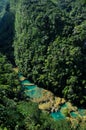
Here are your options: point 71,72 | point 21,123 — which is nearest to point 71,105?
point 71,72

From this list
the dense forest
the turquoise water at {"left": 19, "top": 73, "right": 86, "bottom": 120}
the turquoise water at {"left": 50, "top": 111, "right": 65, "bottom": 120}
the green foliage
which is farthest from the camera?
the green foliage

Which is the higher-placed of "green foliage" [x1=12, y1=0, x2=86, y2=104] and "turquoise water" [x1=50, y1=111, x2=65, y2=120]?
"green foliage" [x1=12, y1=0, x2=86, y2=104]

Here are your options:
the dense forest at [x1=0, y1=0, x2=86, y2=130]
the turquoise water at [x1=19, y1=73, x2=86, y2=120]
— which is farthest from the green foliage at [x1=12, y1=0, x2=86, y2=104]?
→ the turquoise water at [x1=19, y1=73, x2=86, y2=120]

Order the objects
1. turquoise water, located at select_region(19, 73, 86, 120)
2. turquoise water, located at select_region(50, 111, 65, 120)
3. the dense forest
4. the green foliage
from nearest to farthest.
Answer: turquoise water, located at select_region(50, 111, 65, 120)
turquoise water, located at select_region(19, 73, 86, 120)
the dense forest
the green foliage

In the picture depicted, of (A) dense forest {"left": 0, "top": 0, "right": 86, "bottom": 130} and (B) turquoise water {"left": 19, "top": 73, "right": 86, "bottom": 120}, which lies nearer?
(B) turquoise water {"left": 19, "top": 73, "right": 86, "bottom": 120}

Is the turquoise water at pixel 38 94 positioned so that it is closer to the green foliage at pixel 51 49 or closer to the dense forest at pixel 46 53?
the dense forest at pixel 46 53

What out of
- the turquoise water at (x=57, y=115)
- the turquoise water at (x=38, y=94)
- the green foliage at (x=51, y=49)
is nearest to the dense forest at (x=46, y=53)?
the green foliage at (x=51, y=49)

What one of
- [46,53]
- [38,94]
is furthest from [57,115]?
Result: [46,53]

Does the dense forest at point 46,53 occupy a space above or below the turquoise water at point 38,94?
above

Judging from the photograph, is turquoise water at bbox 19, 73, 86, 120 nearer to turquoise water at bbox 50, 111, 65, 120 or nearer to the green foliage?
turquoise water at bbox 50, 111, 65, 120

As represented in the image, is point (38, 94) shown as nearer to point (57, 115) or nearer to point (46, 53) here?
point (57, 115)

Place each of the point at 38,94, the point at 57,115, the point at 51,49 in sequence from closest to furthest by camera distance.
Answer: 1. the point at 57,115
2. the point at 38,94
3. the point at 51,49

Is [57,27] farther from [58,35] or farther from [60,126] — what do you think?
[60,126]
